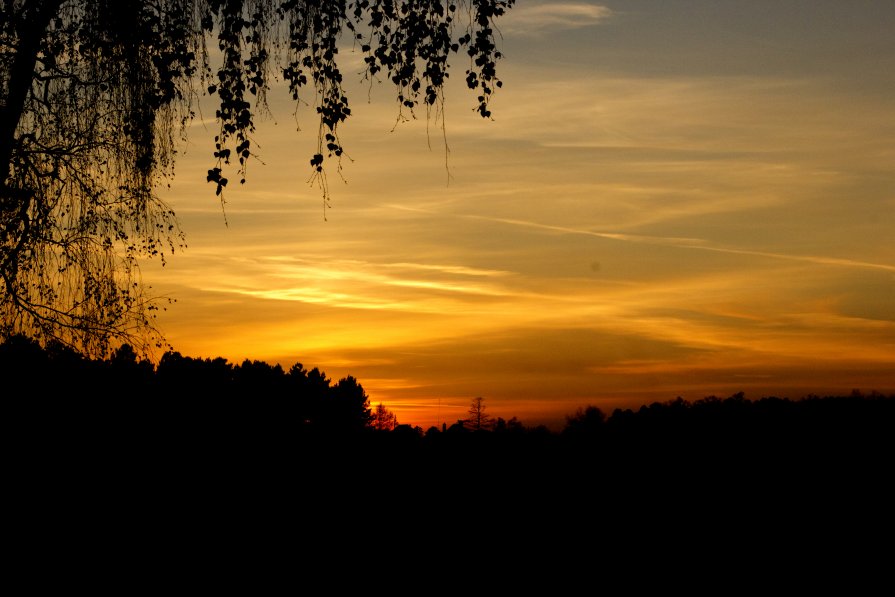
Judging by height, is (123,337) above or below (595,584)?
above

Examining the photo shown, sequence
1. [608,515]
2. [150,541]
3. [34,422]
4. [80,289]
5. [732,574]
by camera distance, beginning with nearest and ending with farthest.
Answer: [732,574]
[608,515]
[150,541]
[34,422]
[80,289]

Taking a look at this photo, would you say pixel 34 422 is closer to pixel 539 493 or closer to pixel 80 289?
pixel 80 289

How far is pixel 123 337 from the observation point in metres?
10.1

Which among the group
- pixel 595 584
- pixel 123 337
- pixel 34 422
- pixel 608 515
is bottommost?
pixel 595 584

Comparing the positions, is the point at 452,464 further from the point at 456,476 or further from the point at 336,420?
the point at 336,420

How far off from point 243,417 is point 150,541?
4.49 ft

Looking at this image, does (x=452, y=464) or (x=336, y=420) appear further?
(x=336, y=420)

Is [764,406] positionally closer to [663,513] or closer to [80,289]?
[663,513]

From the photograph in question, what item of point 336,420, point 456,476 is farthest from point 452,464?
point 336,420

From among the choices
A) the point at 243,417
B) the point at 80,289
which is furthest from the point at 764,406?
the point at 80,289

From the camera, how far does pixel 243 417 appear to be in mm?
8430

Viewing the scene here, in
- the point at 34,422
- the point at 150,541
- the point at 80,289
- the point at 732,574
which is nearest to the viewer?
the point at 732,574

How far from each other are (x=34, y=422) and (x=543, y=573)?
469 cm

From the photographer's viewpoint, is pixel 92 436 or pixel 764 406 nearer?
pixel 764 406
